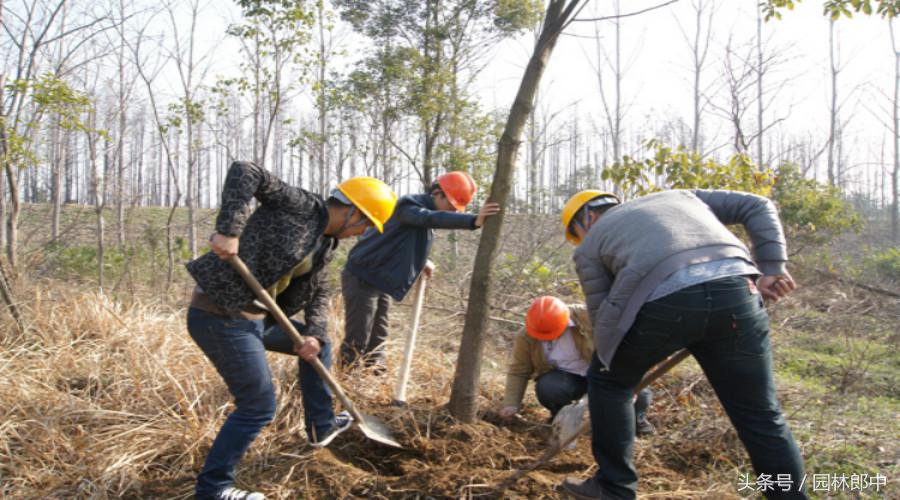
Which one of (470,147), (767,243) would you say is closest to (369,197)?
(767,243)

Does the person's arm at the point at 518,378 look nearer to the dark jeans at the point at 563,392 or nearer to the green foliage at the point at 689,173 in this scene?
the dark jeans at the point at 563,392

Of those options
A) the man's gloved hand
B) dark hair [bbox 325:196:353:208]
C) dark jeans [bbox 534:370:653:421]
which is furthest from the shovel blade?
dark hair [bbox 325:196:353:208]

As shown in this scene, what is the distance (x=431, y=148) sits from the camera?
10.7m

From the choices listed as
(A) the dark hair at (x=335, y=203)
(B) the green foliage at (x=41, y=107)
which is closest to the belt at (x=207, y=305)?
(A) the dark hair at (x=335, y=203)

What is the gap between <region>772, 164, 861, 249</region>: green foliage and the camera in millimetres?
10258

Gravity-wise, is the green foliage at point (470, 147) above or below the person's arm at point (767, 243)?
above

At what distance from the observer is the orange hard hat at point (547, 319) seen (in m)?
3.57

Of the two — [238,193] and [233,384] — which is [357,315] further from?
[238,193]

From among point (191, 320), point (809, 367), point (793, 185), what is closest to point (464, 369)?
point (191, 320)

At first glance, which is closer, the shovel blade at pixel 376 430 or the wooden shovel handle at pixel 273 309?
the wooden shovel handle at pixel 273 309

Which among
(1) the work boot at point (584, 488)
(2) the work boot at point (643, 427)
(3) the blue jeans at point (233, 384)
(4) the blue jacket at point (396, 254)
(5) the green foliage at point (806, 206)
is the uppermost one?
(5) the green foliage at point (806, 206)

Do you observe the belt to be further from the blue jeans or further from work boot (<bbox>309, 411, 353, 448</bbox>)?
work boot (<bbox>309, 411, 353, 448</bbox>)

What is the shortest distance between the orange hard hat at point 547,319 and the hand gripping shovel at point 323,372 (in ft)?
3.60

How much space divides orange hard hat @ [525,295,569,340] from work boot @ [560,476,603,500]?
121 cm
